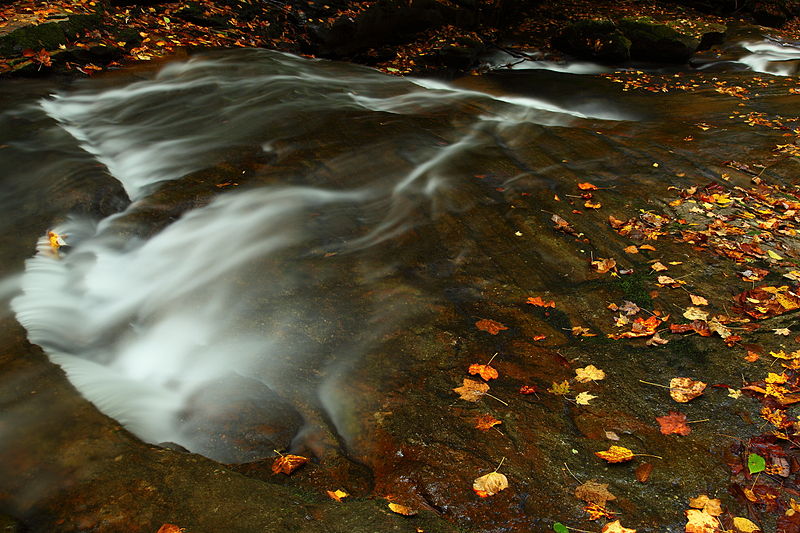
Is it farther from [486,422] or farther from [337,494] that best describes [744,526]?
[337,494]

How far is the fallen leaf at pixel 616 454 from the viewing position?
2.57 m

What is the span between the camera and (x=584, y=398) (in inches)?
118

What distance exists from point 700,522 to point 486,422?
105cm

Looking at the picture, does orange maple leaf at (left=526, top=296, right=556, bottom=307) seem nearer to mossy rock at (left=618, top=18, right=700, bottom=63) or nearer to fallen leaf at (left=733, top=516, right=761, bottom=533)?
fallen leaf at (left=733, top=516, right=761, bottom=533)

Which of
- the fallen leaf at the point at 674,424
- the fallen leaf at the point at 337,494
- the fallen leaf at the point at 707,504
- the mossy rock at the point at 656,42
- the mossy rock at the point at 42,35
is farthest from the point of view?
the mossy rock at the point at 656,42

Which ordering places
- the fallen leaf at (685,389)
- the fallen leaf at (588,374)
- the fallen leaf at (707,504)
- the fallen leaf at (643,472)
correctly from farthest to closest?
the fallen leaf at (588,374)
the fallen leaf at (685,389)
the fallen leaf at (643,472)
the fallen leaf at (707,504)

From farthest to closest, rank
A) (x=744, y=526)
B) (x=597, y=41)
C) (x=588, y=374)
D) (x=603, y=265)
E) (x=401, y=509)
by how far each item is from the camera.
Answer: (x=597, y=41) → (x=603, y=265) → (x=588, y=374) → (x=401, y=509) → (x=744, y=526)

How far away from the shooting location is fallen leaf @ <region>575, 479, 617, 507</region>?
2355 millimetres

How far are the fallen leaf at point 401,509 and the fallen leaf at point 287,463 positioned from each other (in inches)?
21.3

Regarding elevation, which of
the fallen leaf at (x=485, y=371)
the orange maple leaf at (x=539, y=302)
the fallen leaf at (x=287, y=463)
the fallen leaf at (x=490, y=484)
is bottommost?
the fallen leaf at (x=287, y=463)

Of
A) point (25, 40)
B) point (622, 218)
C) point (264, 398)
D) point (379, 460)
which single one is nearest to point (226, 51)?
point (25, 40)

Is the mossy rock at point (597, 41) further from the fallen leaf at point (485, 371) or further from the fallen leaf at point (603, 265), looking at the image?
the fallen leaf at point (485, 371)

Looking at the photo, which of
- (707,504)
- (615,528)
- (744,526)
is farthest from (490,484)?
(744,526)

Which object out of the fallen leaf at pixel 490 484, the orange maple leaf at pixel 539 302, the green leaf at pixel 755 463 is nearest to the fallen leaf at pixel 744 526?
the green leaf at pixel 755 463
